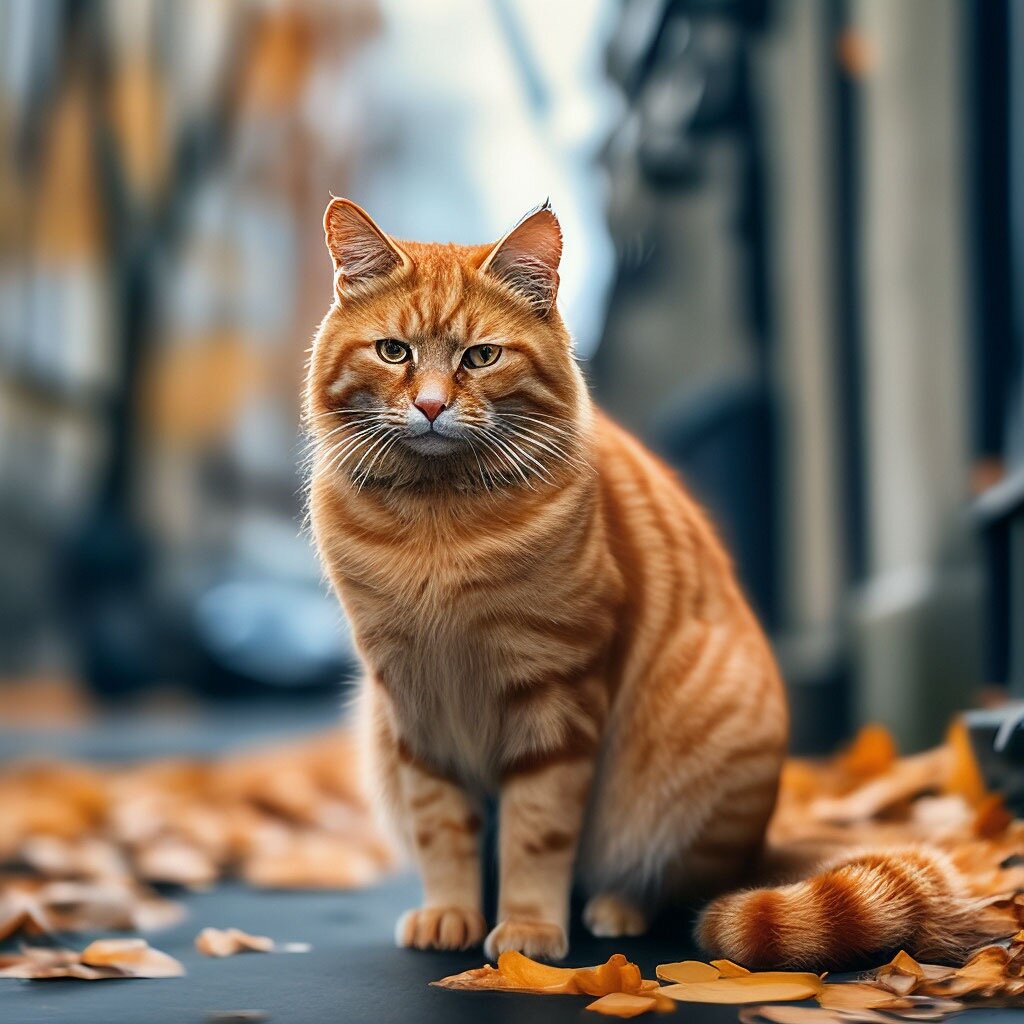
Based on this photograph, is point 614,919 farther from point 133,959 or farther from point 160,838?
point 160,838

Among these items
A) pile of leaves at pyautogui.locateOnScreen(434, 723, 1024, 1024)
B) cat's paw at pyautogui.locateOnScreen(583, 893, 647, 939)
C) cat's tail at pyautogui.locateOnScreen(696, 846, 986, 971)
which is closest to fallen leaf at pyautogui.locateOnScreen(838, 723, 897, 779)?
pile of leaves at pyautogui.locateOnScreen(434, 723, 1024, 1024)

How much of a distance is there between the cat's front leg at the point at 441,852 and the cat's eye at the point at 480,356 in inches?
20.8

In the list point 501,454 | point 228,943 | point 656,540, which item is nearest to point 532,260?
point 501,454

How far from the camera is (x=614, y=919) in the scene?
1.61 meters

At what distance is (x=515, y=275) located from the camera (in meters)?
1.54

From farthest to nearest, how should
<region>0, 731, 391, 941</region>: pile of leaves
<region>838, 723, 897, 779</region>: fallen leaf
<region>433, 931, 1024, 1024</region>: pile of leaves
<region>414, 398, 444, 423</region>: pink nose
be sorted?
1. <region>838, 723, 897, 779</region>: fallen leaf
2. <region>0, 731, 391, 941</region>: pile of leaves
3. <region>414, 398, 444, 423</region>: pink nose
4. <region>433, 931, 1024, 1024</region>: pile of leaves

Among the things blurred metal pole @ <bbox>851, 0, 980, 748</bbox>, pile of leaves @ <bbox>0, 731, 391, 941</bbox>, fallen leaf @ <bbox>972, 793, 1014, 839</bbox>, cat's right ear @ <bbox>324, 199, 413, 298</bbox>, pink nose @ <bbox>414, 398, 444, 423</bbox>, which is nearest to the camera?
pink nose @ <bbox>414, 398, 444, 423</bbox>

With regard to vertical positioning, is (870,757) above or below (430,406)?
below

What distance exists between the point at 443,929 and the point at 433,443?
2.04 ft

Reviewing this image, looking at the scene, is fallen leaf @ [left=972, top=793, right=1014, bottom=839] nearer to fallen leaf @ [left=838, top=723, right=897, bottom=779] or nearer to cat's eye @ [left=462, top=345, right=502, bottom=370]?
fallen leaf @ [left=838, top=723, right=897, bottom=779]

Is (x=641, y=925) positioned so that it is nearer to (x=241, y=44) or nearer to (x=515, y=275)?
(x=515, y=275)

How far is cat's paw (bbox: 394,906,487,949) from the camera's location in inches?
59.5

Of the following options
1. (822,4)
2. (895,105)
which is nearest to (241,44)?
(822,4)

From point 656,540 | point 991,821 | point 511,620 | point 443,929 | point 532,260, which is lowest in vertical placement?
point 443,929
